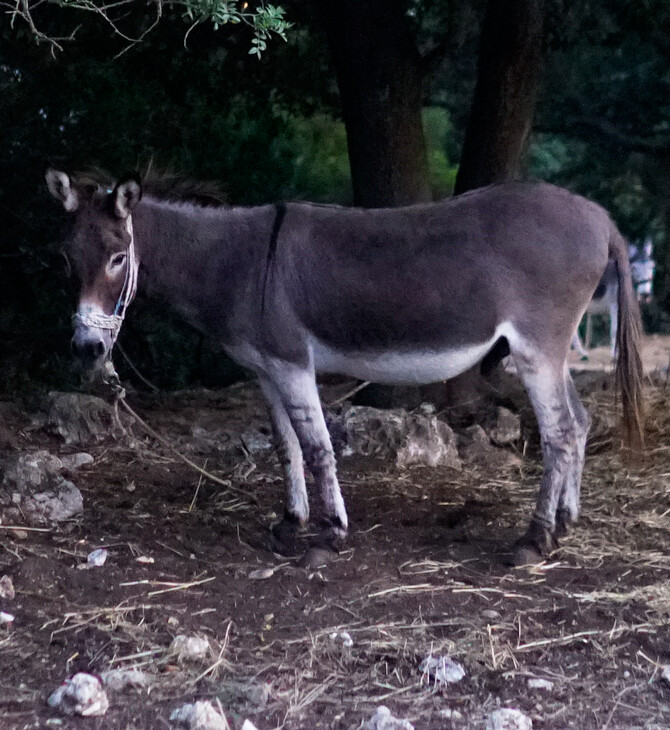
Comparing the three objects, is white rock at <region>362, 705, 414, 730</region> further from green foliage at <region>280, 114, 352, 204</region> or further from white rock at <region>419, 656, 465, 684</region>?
green foliage at <region>280, 114, 352, 204</region>

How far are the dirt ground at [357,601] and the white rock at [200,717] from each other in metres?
0.09

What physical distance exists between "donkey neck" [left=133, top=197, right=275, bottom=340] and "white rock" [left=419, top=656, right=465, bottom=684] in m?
1.68

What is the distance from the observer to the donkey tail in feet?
13.5

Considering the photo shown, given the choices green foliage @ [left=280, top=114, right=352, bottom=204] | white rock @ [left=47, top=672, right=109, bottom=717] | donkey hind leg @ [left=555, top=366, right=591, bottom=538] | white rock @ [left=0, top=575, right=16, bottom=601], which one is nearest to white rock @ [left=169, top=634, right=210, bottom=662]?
white rock @ [left=47, top=672, right=109, bottom=717]

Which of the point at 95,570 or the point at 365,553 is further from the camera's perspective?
the point at 365,553

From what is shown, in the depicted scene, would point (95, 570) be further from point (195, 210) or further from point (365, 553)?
point (195, 210)

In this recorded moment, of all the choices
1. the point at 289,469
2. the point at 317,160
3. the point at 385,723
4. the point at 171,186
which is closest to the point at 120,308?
the point at 171,186

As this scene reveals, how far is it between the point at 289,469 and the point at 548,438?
1182 mm

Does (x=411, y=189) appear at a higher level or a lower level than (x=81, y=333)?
higher

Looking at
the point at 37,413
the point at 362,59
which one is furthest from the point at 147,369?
the point at 362,59

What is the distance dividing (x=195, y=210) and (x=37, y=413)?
2.53 m

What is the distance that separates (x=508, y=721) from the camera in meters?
2.50

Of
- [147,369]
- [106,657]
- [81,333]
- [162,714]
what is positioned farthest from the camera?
[147,369]

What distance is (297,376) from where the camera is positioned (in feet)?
12.8
